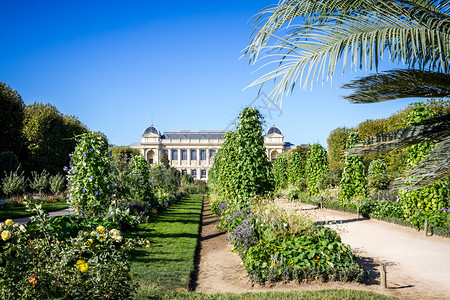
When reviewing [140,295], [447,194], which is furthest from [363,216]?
[140,295]

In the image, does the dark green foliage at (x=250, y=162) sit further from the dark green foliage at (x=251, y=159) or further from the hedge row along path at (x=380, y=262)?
the hedge row along path at (x=380, y=262)

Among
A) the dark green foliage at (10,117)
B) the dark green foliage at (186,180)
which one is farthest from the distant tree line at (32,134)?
the dark green foliage at (186,180)

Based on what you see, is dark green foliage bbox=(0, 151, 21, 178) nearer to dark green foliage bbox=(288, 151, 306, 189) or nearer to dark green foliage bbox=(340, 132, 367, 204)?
dark green foliage bbox=(340, 132, 367, 204)

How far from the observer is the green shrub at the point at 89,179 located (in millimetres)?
7160

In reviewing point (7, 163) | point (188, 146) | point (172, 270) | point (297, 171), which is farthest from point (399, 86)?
point (188, 146)

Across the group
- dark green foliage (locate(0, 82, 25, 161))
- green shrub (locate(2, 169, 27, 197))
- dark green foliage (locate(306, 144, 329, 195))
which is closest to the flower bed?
dark green foliage (locate(306, 144, 329, 195))

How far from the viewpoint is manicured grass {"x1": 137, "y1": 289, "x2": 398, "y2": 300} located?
381cm

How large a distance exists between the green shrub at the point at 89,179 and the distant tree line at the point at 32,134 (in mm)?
10583

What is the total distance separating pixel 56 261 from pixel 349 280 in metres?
3.99

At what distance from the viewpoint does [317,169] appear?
17.4 meters

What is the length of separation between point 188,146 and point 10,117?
4551 centimetres

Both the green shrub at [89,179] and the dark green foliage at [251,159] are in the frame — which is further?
the dark green foliage at [251,159]

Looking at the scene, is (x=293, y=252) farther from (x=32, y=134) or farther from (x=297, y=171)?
(x=32, y=134)

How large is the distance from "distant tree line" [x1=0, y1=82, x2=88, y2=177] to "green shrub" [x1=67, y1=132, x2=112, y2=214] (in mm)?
10583
